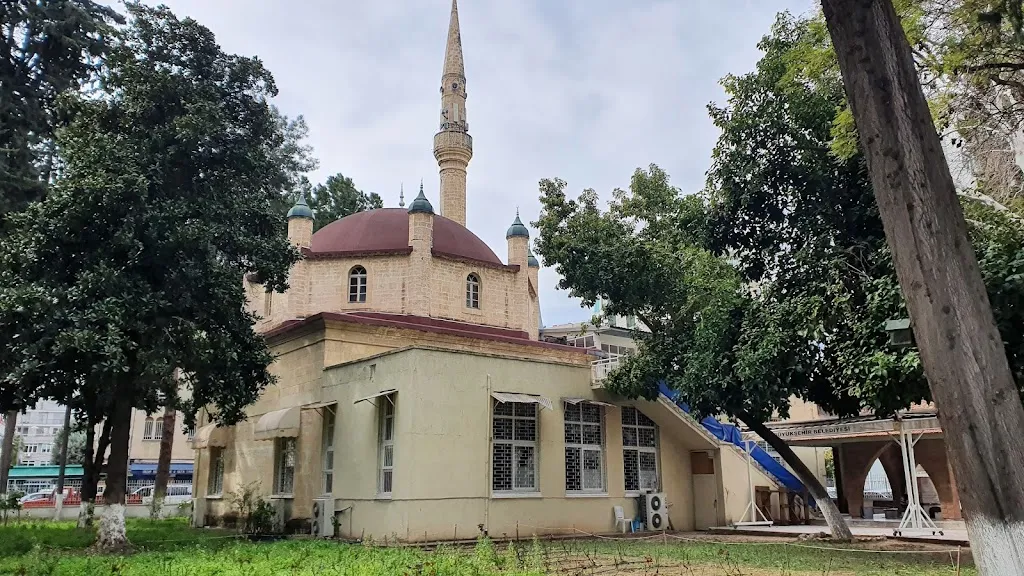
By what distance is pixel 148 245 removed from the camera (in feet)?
45.5

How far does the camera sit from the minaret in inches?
1357

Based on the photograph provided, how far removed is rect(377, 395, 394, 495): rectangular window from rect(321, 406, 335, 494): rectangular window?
84.4 inches

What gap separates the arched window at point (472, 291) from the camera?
2419cm

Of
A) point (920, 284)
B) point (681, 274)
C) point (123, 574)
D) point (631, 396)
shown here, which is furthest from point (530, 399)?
point (920, 284)

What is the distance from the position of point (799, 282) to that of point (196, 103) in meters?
11.9

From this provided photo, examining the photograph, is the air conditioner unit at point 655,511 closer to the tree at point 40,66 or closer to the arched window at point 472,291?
the arched window at point 472,291

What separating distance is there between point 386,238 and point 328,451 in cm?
834

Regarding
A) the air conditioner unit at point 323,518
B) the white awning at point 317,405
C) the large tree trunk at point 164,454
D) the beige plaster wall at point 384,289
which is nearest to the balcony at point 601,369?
the white awning at point 317,405

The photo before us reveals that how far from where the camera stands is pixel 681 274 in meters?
15.8

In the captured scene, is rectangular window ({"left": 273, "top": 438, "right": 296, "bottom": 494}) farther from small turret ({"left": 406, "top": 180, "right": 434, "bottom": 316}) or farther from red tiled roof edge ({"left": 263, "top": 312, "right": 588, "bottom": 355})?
small turret ({"left": 406, "top": 180, "right": 434, "bottom": 316})

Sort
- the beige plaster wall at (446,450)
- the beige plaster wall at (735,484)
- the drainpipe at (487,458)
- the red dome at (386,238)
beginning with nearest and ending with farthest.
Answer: the beige plaster wall at (446,450) → the drainpipe at (487,458) → the beige plaster wall at (735,484) → the red dome at (386,238)

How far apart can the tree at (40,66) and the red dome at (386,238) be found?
7947 millimetres

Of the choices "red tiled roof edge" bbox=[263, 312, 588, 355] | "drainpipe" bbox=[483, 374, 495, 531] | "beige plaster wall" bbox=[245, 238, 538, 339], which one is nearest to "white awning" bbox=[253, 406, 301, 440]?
"red tiled roof edge" bbox=[263, 312, 588, 355]

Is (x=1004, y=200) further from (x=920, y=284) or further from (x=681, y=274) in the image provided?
(x=920, y=284)
